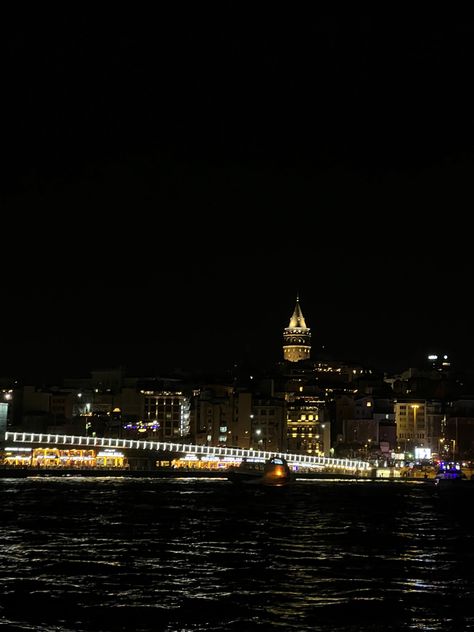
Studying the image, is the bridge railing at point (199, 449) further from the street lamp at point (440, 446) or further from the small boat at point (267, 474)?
the street lamp at point (440, 446)

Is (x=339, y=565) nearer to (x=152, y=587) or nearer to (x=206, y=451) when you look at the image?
(x=152, y=587)

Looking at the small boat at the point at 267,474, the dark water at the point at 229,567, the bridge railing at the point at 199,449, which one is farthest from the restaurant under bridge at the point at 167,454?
the dark water at the point at 229,567

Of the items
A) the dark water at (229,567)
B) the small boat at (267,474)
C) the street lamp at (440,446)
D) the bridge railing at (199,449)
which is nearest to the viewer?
the dark water at (229,567)

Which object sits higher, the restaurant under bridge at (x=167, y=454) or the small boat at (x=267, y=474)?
the restaurant under bridge at (x=167, y=454)

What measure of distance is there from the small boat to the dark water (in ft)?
93.1

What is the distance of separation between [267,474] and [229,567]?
2178 inches

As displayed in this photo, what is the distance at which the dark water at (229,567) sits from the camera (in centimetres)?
2209

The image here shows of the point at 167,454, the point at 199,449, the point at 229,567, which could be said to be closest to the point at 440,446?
the point at 199,449

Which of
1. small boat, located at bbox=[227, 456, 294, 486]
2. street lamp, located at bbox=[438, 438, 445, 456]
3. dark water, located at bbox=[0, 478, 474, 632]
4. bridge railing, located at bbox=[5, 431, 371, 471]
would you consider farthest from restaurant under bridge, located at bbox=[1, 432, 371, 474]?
dark water, located at bbox=[0, 478, 474, 632]

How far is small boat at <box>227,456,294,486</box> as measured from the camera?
8390cm

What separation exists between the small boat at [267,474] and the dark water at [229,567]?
1117 inches

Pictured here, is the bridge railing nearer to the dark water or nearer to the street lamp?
the street lamp

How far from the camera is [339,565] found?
98.0ft

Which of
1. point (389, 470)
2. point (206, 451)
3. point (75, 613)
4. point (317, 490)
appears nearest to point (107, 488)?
point (317, 490)
